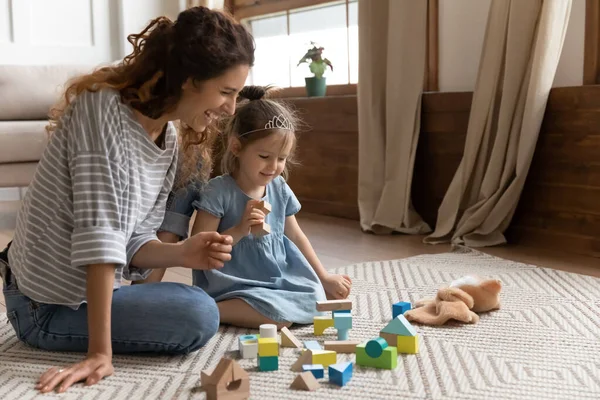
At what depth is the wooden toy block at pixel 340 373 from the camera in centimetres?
123

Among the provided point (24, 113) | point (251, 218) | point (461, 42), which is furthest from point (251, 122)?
point (24, 113)

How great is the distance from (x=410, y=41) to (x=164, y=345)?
1788 mm

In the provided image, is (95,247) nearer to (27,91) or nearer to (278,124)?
(278,124)

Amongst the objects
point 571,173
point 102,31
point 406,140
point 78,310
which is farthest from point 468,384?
point 102,31

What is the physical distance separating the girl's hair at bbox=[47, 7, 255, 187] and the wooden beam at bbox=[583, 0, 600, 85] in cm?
141

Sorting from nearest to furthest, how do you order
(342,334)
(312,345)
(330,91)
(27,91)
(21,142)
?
(312,345) → (342,334) → (21,142) → (330,91) → (27,91)

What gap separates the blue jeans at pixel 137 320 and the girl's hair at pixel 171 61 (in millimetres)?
331

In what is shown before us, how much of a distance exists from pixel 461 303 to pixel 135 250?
70cm

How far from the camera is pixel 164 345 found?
1.38 m

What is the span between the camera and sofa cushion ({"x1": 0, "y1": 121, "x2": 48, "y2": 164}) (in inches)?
130

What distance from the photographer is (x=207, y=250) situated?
1.31 metres

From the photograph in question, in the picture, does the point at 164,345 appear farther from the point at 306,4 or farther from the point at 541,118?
the point at 306,4

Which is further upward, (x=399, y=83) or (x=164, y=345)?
(x=399, y=83)

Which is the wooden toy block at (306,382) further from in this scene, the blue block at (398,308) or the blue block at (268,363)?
the blue block at (398,308)
